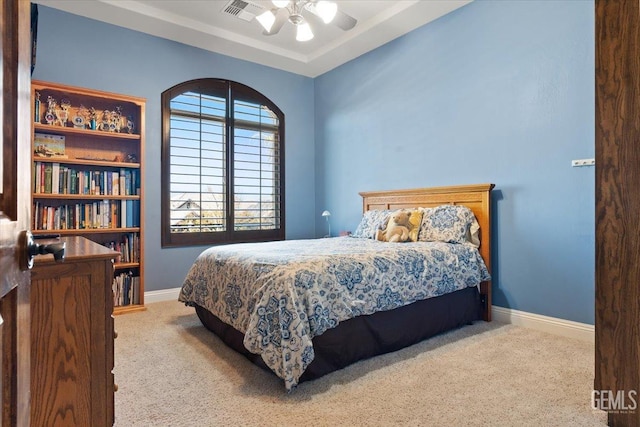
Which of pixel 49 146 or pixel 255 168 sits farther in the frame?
pixel 255 168

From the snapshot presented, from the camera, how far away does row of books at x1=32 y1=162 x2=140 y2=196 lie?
10.4 ft

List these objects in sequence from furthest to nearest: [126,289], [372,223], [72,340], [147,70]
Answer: [147,70] → [372,223] → [126,289] → [72,340]

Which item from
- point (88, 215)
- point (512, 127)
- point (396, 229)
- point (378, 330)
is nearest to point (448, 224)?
point (396, 229)

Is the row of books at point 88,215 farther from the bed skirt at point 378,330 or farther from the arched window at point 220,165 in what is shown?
the bed skirt at point 378,330

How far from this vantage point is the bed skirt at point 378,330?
6.86ft

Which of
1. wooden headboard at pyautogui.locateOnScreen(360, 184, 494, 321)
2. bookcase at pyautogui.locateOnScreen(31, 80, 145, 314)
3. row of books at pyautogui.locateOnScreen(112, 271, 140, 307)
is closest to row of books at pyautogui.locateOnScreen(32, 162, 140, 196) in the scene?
bookcase at pyautogui.locateOnScreen(31, 80, 145, 314)

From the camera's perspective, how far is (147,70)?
3900 millimetres

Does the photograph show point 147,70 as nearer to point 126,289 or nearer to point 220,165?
point 220,165

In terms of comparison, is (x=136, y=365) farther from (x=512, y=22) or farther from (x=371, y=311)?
(x=512, y=22)

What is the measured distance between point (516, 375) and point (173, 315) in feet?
9.40

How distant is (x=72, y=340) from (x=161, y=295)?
110 inches

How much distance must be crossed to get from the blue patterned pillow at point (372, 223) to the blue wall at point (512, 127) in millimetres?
444

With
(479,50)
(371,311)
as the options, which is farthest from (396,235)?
(479,50)

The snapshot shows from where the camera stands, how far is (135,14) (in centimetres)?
352
